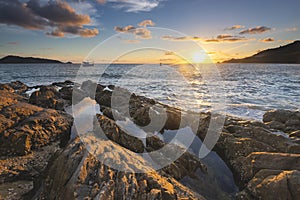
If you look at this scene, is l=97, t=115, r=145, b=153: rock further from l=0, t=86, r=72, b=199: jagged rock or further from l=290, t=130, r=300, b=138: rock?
l=290, t=130, r=300, b=138: rock

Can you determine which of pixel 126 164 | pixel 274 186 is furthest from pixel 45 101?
pixel 274 186

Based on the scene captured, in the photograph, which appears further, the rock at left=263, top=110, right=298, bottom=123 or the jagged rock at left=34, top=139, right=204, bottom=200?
the rock at left=263, top=110, right=298, bottom=123

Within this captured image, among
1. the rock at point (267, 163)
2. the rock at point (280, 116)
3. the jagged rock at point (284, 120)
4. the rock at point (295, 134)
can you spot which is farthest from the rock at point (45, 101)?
the rock at point (280, 116)

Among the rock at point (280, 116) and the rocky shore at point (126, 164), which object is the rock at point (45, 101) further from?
the rock at point (280, 116)

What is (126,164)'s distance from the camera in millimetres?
4250

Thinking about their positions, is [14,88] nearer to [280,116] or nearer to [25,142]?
[25,142]

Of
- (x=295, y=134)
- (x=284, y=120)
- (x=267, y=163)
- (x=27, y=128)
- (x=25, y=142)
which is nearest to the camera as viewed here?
(x=267, y=163)

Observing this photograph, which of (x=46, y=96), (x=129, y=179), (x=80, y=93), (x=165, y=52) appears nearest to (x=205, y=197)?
(x=129, y=179)

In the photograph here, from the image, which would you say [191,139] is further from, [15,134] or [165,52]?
[15,134]

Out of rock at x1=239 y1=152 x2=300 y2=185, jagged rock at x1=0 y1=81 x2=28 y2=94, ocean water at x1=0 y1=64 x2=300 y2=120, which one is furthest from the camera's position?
jagged rock at x1=0 y1=81 x2=28 y2=94

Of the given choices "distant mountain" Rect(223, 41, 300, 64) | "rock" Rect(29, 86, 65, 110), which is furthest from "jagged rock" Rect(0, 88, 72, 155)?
"distant mountain" Rect(223, 41, 300, 64)

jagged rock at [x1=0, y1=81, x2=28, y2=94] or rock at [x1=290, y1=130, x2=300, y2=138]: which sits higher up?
jagged rock at [x1=0, y1=81, x2=28, y2=94]

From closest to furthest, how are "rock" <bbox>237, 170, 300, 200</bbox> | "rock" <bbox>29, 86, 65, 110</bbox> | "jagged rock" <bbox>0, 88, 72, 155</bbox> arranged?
"rock" <bbox>237, 170, 300, 200</bbox>
"jagged rock" <bbox>0, 88, 72, 155</bbox>
"rock" <bbox>29, 86, 65, 110</bbox>

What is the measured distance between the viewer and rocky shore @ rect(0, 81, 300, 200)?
373 cm
